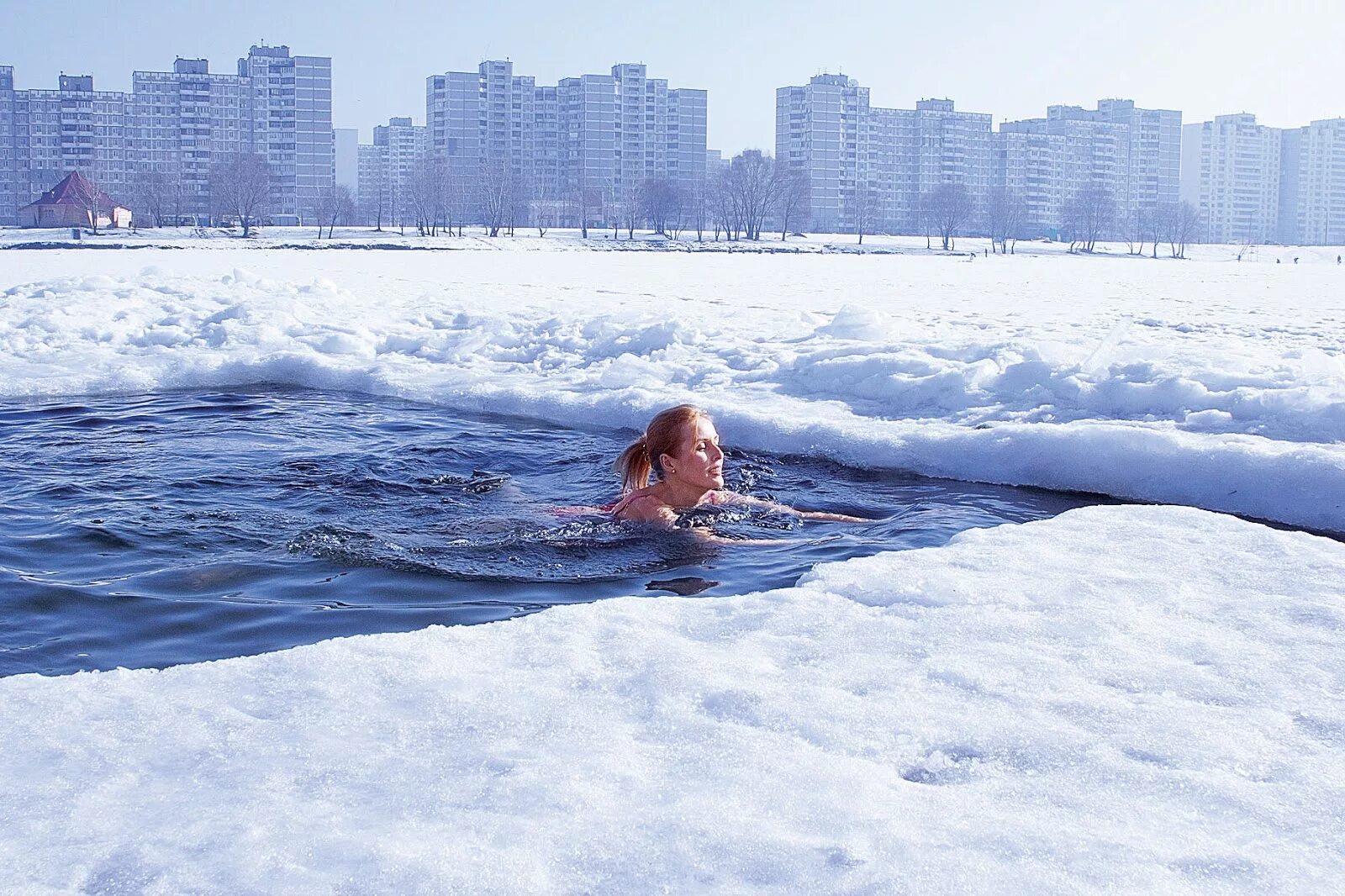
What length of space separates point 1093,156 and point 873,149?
97.6 feet

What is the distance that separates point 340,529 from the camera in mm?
4680

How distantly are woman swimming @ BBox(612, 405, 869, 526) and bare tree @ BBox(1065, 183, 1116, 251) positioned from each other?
9034 centimetres

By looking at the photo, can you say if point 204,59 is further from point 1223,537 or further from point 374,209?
point 1223,537

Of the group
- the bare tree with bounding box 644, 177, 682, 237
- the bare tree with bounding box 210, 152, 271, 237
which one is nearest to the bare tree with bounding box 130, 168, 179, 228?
the bare tree with bounding box 210, 152, 271, 237

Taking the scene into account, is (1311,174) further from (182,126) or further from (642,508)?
(642,508)

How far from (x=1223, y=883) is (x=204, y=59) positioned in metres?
127

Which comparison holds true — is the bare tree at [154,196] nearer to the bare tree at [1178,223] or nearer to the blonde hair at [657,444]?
the bare tree at [1178,223]

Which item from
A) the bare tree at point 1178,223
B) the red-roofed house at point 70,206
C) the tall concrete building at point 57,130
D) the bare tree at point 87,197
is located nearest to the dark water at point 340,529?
the bare tree at point 87,197

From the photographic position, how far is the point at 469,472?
6.06 m

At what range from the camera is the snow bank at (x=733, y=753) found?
187 centimetres

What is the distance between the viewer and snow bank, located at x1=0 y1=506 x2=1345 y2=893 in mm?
1865

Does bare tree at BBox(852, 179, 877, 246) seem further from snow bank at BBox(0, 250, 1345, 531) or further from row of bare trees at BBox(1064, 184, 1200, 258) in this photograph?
snow bank at BBox(0, 250, 1345, 531)

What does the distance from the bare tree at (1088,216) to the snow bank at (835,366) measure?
83352mm

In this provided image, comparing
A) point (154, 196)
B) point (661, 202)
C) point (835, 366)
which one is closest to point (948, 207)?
point (661, 202)
